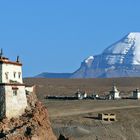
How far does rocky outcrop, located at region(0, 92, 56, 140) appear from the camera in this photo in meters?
47.9

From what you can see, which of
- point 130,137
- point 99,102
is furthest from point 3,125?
point 99,102

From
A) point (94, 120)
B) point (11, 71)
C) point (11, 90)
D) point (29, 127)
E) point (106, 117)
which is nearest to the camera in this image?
point (29, 127)

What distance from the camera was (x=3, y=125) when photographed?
158 feet

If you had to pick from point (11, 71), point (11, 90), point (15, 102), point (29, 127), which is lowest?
point (29, 127)

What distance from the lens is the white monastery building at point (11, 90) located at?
48.8 meters

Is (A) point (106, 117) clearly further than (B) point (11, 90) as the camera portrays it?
Yes

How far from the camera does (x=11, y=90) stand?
49250mm

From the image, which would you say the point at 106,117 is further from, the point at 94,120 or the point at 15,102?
the point at 15,102

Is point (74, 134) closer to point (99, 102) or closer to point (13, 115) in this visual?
point (13, 115)

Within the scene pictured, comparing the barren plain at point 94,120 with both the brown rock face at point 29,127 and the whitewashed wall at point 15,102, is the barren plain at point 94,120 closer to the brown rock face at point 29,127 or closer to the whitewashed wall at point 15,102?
the brown rock face at point 29,127

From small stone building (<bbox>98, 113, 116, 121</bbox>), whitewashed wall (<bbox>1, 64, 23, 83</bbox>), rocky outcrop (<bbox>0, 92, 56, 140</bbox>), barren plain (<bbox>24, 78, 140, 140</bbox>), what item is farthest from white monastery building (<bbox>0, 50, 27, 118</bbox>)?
small stone building (<bbox>98, 113, 116, 121</bbox>)

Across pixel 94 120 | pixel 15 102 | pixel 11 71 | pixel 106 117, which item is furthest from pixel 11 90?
pixel 106 117

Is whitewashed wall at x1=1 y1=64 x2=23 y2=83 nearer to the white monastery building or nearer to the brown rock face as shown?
the white monastery building

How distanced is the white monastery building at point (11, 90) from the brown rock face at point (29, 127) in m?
0.52
